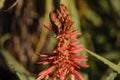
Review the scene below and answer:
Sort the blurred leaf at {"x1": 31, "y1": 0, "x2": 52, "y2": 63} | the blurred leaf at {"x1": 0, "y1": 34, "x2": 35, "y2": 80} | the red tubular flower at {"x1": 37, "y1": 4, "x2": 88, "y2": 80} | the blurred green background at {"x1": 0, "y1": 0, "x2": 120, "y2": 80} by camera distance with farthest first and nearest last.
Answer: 1. the blurred green background at {"x1": 0, "y1": 0, "x2": 120, "y2": 80}
2. the blurred leaf at {"x1": 31, "y1": 0, "x2": 52, "y2": 63}
3. the blurred leaf at {"x1": 0, "y1": 34, "x2": 35, "y2": 80}
4. the red tubular flower at {"x1": 37, "y1": 4, "x2": 88, "y2": 80}

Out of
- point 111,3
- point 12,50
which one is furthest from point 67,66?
point 12,50

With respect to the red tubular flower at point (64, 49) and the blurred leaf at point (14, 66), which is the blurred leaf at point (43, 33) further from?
the red tubular flower at point (64, 49)

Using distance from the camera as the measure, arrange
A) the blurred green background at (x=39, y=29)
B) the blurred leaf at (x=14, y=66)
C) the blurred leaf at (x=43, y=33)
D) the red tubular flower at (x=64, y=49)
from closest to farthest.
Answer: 1. the red tubular flower at (x=64, y=49)
2. the blurred leaf at (x=14, y=66)
3. the blurred leaf at (x=43, y=33)
4. the blurred green background at (x=39, y=29)

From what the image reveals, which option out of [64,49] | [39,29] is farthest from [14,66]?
[39,29]

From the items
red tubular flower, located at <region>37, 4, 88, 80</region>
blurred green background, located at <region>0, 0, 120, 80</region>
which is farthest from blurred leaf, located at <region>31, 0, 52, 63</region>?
red tubular flower, located at <region>37, 4, 88, 80</region>

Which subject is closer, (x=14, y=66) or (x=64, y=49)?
(x=64, y=49)

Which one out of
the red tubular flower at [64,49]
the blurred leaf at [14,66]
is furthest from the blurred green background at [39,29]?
the red tubular flower at [64,49]

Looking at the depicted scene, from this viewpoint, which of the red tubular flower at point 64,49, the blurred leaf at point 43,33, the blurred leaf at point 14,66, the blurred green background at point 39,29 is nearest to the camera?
the red tubular flower at point 64,49

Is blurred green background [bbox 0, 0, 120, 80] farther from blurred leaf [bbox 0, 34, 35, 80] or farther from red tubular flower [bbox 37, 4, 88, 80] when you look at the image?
red tubular flower [bbox 37, 4, 88, 80]

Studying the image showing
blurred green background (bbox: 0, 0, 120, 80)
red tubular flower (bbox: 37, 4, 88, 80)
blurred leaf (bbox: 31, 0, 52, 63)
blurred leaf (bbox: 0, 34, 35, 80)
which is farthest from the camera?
blurred green background (bbox: 0, 0, 120, 80)

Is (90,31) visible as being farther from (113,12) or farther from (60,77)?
(60,77)

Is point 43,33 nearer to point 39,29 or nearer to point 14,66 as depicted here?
point 39,29
